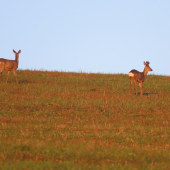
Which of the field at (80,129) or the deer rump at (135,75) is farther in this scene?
the deer rump at (135,75)

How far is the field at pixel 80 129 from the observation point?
6504 mm

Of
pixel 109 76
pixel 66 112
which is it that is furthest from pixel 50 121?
pixel 109 76

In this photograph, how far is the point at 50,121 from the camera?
11188 millimetres

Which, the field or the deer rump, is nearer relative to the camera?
the field

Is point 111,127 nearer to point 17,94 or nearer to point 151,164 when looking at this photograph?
point 151,164

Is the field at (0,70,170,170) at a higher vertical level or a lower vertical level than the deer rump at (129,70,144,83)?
lower

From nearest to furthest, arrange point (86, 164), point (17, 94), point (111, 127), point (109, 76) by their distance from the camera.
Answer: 1. point (86, 164)
2. point (111, 127)
3. point (17, 94)
4. point (109, 76)

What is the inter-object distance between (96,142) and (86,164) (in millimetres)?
2064

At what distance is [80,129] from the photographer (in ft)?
32.6

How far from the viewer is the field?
6.50 m

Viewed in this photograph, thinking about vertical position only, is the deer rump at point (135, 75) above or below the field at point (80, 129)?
above

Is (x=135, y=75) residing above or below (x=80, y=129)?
above

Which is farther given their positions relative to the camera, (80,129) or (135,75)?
(135,75)

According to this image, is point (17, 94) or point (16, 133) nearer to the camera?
point (16, 133)
